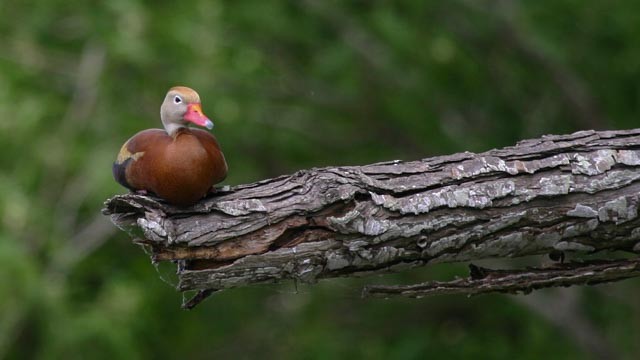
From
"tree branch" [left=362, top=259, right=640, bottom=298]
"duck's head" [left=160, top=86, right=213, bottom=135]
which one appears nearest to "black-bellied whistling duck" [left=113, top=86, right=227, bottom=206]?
"duck's head" [left=160, top=86, right=213, bottom=135]

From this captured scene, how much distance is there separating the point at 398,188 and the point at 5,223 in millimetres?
4769

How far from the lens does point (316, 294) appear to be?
8.86 m

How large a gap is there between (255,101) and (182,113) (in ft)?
13.1

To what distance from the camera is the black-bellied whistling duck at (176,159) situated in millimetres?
→ 3568

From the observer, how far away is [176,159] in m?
3.64

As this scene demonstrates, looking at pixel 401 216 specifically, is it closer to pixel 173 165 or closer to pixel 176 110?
pixel 173 165

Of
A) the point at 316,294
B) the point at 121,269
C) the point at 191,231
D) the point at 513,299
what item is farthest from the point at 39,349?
the point at 191,231

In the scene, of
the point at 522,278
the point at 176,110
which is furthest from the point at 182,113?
the point at 522,278

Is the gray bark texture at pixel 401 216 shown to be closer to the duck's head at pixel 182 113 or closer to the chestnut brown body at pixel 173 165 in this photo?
the chestnut brown body at pixel 173 165

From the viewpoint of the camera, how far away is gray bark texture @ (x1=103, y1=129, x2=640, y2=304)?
3.35 metres

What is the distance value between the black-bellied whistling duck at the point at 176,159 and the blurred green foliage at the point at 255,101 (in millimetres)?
3441

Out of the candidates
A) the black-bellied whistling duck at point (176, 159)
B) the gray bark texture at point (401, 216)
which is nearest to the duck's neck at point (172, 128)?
the black-bellied whistling duck at point (176, 159)

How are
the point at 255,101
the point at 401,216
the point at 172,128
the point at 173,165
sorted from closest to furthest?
the point at 401,216 → the point at 173,165 → the point at 172,128 → the point at 255,101

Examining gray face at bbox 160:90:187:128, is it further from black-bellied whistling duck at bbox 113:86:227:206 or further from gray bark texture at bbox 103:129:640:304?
gray bark texture at bbox 103:129:640:304
